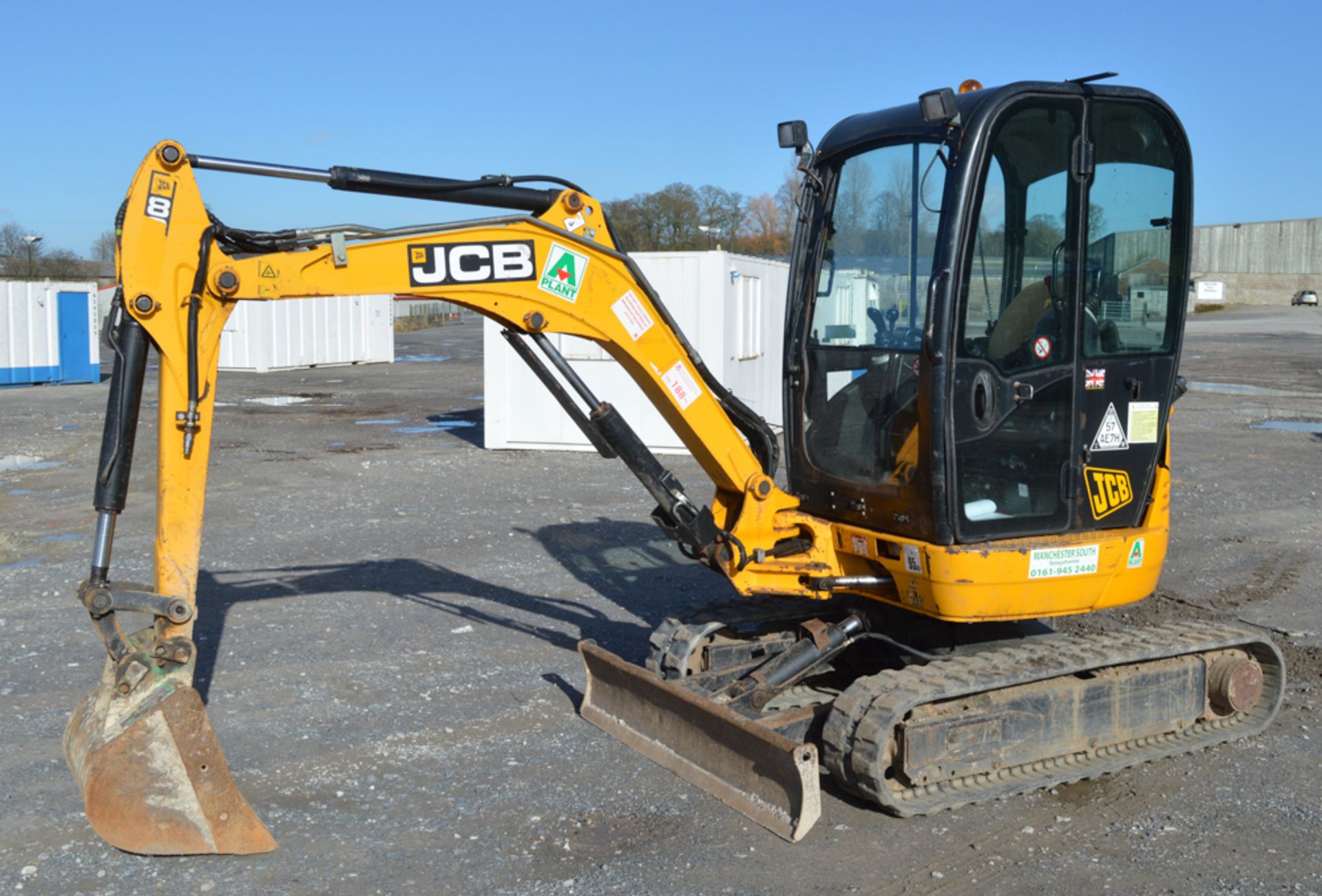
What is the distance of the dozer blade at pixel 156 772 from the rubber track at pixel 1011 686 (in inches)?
97.1

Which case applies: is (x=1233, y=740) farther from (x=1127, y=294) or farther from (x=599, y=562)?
(x=599, y=562)

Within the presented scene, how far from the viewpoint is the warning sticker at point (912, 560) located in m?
5.64

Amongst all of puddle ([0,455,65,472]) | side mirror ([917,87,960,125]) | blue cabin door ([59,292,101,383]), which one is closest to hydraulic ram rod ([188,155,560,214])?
side mirror ([917,87,960,125])

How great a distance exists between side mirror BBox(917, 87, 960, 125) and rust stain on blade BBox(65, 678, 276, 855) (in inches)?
149

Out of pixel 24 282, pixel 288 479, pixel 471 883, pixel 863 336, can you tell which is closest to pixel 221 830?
pixel 471 883

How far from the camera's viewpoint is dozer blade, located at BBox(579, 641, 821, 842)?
16.5 ft

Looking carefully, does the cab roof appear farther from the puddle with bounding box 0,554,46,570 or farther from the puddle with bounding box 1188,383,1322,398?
the puddle with bounding box 1188,383,1322,398

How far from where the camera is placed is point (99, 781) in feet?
15.3

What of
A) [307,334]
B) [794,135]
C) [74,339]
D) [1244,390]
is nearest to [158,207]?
[794,135]

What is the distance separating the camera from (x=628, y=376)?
15.1 m

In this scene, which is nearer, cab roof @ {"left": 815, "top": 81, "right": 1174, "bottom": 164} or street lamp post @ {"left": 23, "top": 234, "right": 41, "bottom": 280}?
cab roof @ {"left": 815, "top": 81, "right": 1174, "bottom": 164}

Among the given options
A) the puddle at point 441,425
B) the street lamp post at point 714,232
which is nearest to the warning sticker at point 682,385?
the puddle at point 441,425

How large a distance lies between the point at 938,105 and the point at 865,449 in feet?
5.29

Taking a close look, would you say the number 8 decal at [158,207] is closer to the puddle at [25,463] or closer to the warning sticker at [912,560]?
the warning sticker at [912,560]
